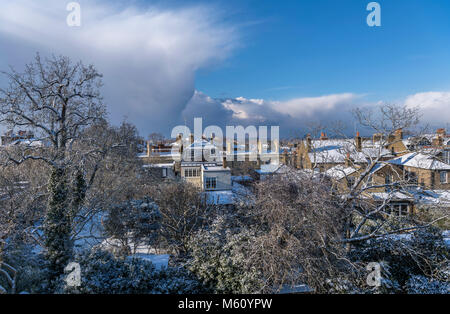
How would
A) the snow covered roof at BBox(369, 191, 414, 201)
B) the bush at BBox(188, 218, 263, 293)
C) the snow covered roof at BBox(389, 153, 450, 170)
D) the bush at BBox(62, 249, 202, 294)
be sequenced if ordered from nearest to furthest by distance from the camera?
the bush at BBox(62, 249, 202, 294), the bush at BBox(188, 218, 263, 293), the snow covered roof at BBox(369, 191, 414, 201), the snow covered roof at BBox(389, 153, 450, 170)

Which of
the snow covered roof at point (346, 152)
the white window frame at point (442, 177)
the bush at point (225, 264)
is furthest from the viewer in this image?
the white window frame at point (442, 177)

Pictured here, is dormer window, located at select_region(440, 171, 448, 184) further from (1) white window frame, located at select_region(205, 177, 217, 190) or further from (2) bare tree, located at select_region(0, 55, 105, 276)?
(2) bare tree, located at select_region(0, 55, 105, 276)

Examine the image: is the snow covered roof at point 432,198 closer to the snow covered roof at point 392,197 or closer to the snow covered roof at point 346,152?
the snow covered roof at point 392,197

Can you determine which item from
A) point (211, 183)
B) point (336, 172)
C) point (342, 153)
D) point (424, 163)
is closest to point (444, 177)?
point (424, 163)

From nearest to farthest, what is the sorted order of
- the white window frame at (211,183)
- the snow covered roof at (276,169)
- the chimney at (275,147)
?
the snow covered roof at (276,169)
the white window frame at (211,183)
the chimney at (275,147)

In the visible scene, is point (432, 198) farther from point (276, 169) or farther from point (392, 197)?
point (276, 169)

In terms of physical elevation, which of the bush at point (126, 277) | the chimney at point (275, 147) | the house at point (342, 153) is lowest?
the bush at point (126, 277)

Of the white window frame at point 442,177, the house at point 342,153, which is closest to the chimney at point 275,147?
the house at point 342,153

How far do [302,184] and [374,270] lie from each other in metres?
3.80

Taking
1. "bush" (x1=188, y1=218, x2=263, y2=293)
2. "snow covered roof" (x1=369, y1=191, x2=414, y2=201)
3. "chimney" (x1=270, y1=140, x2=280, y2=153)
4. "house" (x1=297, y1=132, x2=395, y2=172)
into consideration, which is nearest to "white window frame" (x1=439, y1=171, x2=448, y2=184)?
"house" (x1=297, y1=132, x2=395, y2=172)

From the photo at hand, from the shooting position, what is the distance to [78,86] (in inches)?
509
